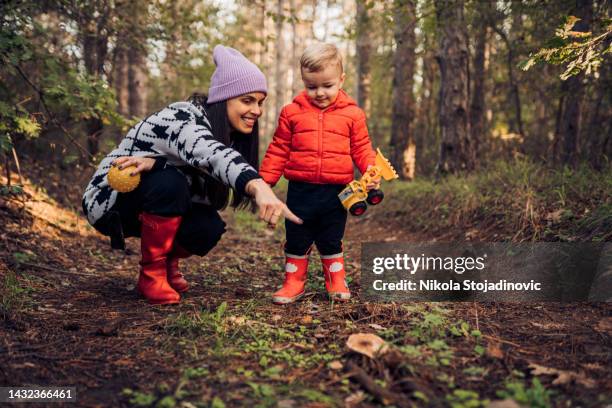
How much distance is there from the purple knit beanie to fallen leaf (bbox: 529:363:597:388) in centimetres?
200

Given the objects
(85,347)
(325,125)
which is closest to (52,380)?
(85,347)

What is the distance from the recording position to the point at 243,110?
279 cm

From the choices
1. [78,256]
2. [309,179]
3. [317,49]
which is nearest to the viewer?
[317,49]

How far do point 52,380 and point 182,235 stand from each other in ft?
4.07

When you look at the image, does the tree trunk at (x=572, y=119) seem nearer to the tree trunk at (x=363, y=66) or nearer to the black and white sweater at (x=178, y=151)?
the black and white sweater at (x=178, y=151)

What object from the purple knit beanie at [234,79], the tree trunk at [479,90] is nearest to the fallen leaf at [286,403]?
the purple knit beanie at [234,79]

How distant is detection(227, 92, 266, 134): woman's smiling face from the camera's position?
9.12 ft

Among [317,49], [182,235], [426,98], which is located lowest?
[182,235]

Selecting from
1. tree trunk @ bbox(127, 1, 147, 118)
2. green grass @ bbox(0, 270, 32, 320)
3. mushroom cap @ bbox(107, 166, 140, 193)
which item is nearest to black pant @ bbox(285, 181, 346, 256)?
mushroom cap @ bbox(107, 166, 140, 193)

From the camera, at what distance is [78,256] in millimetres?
3984

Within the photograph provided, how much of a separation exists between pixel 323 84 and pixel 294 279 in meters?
1.21

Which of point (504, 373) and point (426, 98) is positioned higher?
point (426, 98)

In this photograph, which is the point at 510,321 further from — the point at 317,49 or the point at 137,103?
the point at 137,103

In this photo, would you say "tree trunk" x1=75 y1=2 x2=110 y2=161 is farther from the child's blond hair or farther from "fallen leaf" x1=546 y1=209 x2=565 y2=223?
"fallen leaf" x1=546 y1=209 x2=565 y2=223
